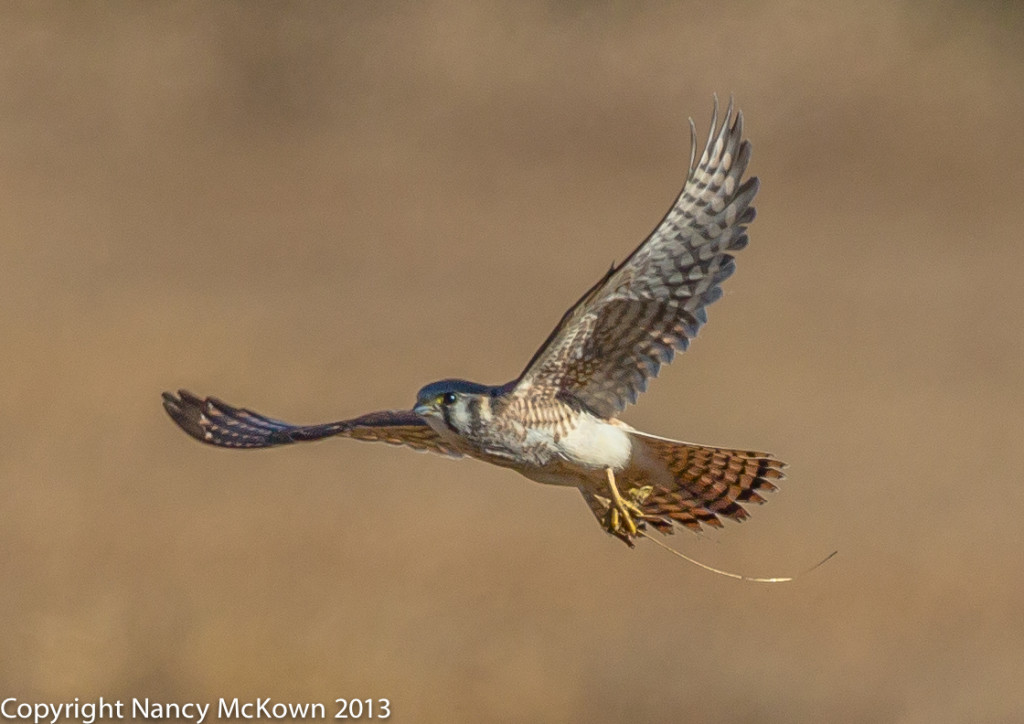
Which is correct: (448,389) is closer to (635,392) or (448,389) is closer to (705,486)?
(635,392)

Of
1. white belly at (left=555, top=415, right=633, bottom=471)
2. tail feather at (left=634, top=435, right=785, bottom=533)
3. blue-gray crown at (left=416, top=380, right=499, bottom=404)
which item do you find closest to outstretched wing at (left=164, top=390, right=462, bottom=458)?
blue-gray crown at (left=416, top=380, right=499, bottom=404)

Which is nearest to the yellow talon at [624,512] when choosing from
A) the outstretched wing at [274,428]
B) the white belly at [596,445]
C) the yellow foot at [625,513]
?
the yellow foot at [625,513]

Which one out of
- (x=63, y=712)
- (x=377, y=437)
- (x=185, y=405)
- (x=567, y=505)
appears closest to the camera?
(x=377, y=437)

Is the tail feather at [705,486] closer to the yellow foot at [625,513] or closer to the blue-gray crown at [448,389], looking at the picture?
the yellow foot at [625,513]

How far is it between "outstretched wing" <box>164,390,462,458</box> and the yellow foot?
92 cm

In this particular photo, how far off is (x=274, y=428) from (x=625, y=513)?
2213 millimetres

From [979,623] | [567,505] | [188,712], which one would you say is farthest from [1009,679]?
[188,712]

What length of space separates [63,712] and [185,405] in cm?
454

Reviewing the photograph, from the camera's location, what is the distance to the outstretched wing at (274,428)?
8.61 meters

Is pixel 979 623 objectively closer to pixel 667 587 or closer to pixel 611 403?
pixel 667 587

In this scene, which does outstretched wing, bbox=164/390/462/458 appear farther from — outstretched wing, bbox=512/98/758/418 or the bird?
outstretched wing, bbox=512/98/758/418

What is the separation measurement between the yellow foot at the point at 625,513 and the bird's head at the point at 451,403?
0.63m

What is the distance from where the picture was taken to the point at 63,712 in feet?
44.5

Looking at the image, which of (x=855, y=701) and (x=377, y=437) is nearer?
(x=377, y=437)
